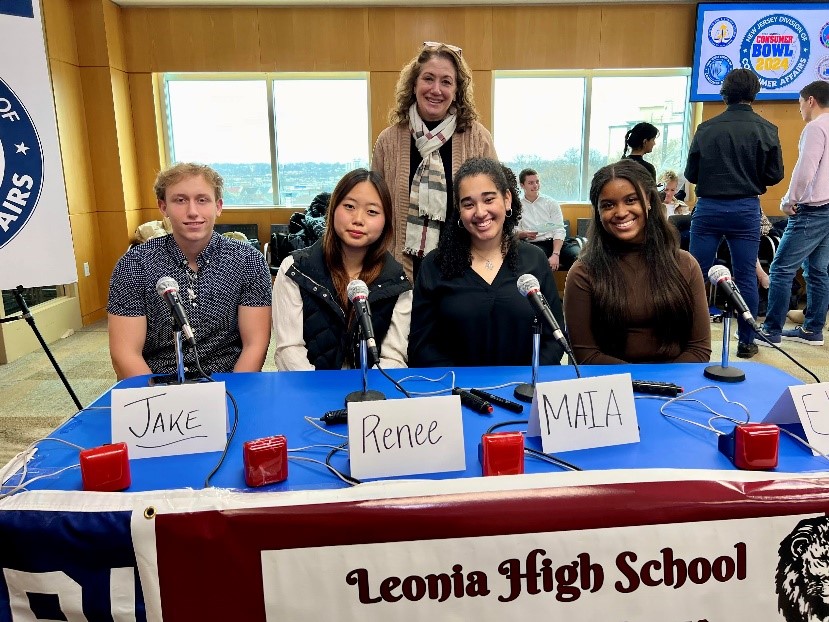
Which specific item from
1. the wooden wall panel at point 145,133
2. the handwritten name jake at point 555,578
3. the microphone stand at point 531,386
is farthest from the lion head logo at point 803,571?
the wooden wall panel at point 145,133

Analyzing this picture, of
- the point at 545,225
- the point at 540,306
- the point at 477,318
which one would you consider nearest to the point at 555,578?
the point at 540,306

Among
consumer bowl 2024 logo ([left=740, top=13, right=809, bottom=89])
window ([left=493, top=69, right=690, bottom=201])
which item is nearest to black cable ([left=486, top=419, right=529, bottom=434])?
window ([left=493, top=69, right=690, bottom=201])

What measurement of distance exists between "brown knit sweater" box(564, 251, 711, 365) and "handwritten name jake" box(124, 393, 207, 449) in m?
1.14

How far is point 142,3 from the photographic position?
5148 mm

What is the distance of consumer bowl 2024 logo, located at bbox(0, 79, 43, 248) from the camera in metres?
A: 1.72

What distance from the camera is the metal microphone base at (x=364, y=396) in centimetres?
126

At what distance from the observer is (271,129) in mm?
5859

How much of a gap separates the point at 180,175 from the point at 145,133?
4.33 m

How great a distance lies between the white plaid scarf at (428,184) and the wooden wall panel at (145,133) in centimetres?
403

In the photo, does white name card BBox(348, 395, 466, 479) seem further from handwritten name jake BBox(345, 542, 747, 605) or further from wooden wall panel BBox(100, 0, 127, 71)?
wooden wall panel BBox(100, 0, 127, 71)

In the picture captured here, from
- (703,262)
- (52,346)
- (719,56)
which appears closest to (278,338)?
(703,262)

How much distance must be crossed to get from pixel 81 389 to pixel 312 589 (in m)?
3.01

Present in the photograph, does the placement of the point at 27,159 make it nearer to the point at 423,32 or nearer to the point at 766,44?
→ the point at 423,32

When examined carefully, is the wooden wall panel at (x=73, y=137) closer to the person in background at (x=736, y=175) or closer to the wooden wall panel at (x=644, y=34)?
the person in background at (x=736, y=175)
